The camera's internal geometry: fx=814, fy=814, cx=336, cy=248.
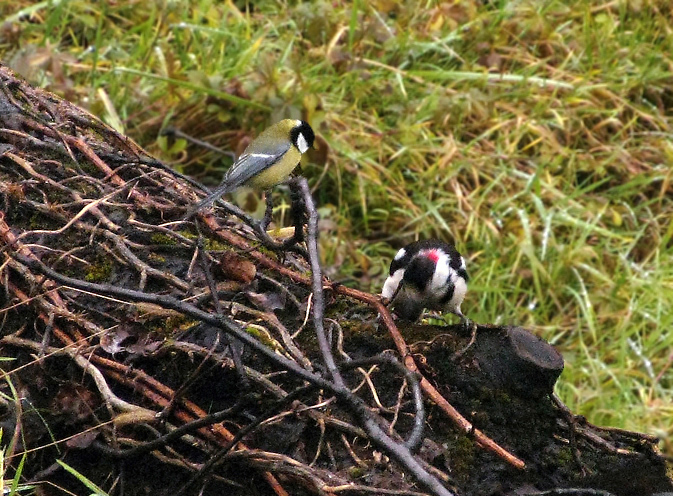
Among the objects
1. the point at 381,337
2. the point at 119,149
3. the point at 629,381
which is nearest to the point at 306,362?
the point at 381,337

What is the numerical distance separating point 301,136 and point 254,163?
305mm

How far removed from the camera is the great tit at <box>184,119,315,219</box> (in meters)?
3.18

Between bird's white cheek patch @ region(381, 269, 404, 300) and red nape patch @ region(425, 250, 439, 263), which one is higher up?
red nape patch @ region(425, 250, 439, 263)

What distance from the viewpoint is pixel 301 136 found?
11.2 ft

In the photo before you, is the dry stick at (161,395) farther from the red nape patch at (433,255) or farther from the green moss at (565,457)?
the red nape patch at (433,255)

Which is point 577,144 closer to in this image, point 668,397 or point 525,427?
point 668,397

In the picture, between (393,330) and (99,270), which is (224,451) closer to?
(393,330)

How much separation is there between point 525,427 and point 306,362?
54cm

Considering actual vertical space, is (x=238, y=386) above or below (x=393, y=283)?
above

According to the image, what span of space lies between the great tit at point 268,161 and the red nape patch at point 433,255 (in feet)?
2.32

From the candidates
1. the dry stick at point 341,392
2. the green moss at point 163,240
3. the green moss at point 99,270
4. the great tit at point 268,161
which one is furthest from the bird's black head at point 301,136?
the dry stick at point 341,392

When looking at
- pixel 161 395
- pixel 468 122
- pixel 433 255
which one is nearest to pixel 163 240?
pixel 161 395

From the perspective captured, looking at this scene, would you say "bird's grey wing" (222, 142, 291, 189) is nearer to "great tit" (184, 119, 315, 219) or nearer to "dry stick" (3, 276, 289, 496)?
"great tit" (184, 119, 315, 219)

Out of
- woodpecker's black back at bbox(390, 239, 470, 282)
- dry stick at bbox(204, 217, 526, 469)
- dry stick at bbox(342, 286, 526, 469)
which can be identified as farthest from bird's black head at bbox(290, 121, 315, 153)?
dry stick at bbox(342, 286, 526, 469)
